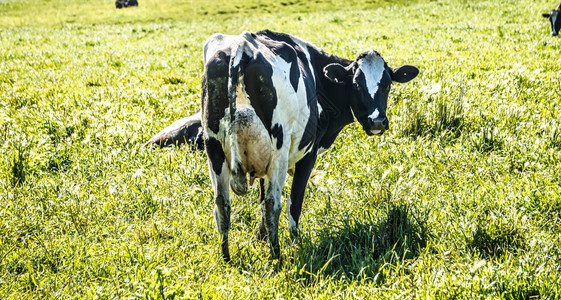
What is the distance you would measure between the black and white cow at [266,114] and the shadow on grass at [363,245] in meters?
0.39

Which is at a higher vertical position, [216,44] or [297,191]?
[216,44]

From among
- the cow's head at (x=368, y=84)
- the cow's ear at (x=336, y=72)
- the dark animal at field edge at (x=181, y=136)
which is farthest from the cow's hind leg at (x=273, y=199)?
the dark animal at field edge at (x=181, y=136)

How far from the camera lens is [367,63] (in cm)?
535

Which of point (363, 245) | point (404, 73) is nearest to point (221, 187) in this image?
point (363, 245)

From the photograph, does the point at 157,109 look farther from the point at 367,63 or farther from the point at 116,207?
the point at 367,63

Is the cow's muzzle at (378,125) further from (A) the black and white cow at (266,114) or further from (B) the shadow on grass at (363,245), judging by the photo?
(B) the shadow on grass at (363,245)

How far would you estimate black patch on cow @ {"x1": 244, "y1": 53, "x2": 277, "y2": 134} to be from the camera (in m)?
4.12

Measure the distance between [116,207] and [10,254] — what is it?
1219 millimetres

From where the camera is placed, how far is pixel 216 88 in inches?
162

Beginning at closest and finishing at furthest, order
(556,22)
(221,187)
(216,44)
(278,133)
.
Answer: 1. (278,133)
2. (221,187)
3. (216,44)
4. (556,22)

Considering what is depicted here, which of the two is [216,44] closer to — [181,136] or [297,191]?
[297,191]

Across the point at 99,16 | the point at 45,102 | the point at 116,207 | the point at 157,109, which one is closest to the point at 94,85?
the point at 45,102

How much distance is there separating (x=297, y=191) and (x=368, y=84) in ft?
4.52

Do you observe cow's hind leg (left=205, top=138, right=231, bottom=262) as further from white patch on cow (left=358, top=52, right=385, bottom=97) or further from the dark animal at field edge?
the dark animal at field edge
